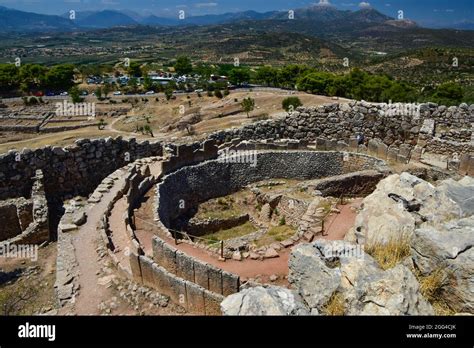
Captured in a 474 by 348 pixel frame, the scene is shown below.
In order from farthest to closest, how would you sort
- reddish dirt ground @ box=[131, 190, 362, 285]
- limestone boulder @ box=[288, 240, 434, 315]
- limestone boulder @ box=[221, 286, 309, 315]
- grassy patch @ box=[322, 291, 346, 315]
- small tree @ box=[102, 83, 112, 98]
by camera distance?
small tree @ box=[102, 83, 112, 98] → reddish dirt ground @ box=[131, 190, 362, 285] → grassy patch @ box=[322, 291, 346, 315] → limestone boulder @ box=[288, 240, 434, 315] → limestone boulder @ box=[221, 286, 309, 315]

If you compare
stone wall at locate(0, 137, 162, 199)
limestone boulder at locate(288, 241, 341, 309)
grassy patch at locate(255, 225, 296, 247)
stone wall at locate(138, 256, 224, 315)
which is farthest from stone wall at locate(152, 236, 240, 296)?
stone wall at locate(0, 137, 162, 199)

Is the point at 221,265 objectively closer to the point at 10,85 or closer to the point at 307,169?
the point at 307,169

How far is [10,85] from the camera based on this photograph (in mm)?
97312

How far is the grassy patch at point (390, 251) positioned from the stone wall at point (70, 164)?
1661 centimetres

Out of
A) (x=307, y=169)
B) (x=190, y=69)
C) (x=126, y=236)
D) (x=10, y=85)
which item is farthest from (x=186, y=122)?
(x=190, y=69)

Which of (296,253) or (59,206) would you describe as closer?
(296,253)

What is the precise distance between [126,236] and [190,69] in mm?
120143

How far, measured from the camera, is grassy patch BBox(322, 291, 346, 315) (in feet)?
21.8

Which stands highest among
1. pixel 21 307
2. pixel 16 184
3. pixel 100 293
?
pixel 16 184

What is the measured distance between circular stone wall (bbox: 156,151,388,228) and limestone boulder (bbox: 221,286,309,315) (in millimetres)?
13775

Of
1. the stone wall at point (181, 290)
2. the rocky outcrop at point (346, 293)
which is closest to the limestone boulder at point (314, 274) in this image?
the rocky outcrop at point (346, 293)

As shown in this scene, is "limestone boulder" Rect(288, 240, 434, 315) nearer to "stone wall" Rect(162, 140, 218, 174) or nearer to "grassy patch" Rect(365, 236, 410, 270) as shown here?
"grassy patch" Rect(365, 236, 410, 270)
